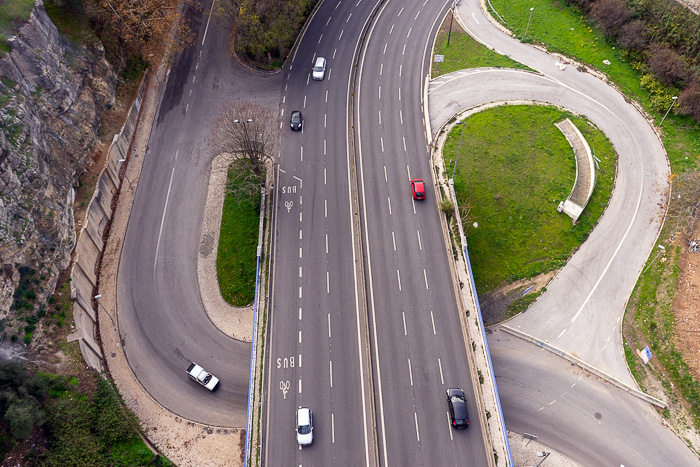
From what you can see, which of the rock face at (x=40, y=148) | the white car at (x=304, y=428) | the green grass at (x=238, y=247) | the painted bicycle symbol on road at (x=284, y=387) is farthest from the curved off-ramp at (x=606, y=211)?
the rock face at (x=40, y=148)

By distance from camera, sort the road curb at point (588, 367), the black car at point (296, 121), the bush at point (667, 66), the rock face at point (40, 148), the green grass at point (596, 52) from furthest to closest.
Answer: the bush at point (667, 66) → the green grass at point (596, 52) → the black car at point (296, 121) → the road curb at point (588, 367) → the rock face at point (40, 148)

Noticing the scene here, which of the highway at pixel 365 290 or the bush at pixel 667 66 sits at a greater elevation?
the bush at pixel 667 66

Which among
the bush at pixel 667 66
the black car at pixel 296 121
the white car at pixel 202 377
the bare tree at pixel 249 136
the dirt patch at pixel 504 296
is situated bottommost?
the white car at pixel 202 377

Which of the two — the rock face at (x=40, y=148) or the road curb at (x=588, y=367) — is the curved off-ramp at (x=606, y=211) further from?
the rock face at (x=40, y=148)

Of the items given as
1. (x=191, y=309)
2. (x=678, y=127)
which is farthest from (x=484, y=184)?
(x=191, y=309)

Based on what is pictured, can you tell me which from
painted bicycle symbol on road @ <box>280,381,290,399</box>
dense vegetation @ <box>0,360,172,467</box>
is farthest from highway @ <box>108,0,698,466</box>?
dense vegetation @ <box>0,360,172,467</box>

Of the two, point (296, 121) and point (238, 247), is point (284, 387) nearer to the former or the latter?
point (238, 247)

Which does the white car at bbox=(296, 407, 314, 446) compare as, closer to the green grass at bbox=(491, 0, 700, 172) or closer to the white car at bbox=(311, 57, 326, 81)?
the white car at bbox=(311, 57, 326, 81)

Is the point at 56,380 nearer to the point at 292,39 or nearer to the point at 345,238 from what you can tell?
the point at 345,238

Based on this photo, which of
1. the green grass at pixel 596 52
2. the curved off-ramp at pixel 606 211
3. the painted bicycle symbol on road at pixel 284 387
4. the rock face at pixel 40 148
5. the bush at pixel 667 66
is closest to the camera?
the painted bicycle symbol on road at pixel 284 387
